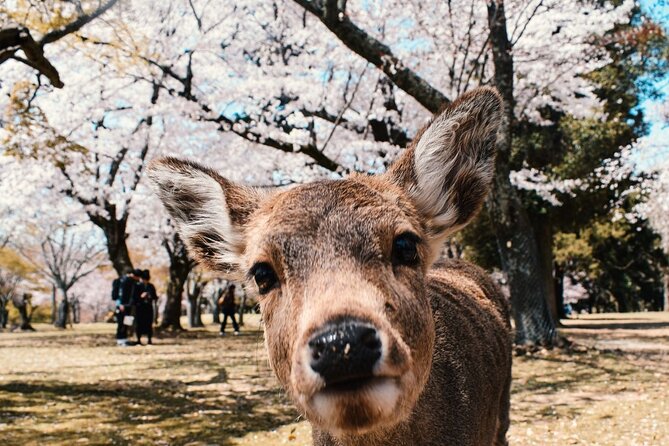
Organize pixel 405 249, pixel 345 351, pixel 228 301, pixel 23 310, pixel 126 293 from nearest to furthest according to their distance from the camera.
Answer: pixel 345 351
pixel 405 249
pixel 126 293
pixel 228 301
pixel 23 310

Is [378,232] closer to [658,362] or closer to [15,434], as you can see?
[15,434]

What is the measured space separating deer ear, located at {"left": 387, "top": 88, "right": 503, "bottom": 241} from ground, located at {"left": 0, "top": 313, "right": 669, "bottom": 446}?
1442 millimetres

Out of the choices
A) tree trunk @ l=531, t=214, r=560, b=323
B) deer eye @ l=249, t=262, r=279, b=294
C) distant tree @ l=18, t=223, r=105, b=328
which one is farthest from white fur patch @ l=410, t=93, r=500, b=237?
distant tree @ l=18, t=223, r=105, b=328

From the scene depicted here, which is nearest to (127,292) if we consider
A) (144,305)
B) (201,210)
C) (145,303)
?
(145,303)

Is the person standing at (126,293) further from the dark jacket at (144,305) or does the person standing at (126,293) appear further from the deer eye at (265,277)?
the deer eye at (265,277)

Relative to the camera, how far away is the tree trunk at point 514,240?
12109 millimetres

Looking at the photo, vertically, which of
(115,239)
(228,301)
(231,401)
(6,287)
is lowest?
(231,401)

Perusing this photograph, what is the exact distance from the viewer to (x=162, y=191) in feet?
10.8

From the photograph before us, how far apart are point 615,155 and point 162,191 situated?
19.4 meters

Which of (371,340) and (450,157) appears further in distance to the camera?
(450,157)

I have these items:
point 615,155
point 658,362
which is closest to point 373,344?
point 658,362

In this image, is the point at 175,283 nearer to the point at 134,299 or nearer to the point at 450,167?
the point at 134,299

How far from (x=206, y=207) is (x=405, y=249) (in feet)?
4.34

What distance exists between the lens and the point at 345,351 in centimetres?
194
